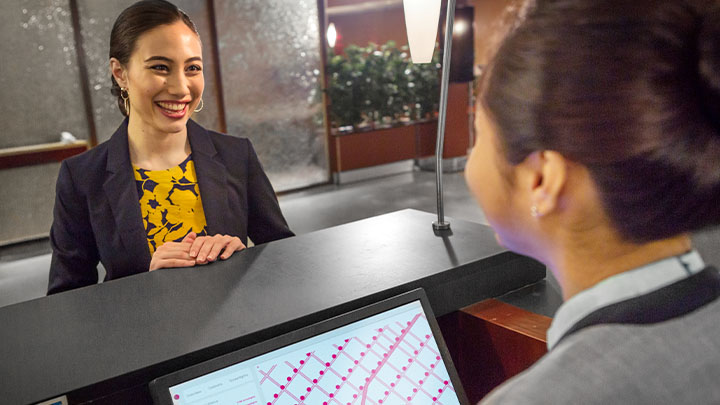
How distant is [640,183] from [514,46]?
0.53ft

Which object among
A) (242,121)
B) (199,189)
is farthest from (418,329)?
(242,121)

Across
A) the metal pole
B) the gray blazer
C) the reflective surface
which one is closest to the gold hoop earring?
the metal pole

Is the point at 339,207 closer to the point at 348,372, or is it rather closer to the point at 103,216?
the point at 103,216

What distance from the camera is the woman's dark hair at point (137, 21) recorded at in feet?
Answer: 5.44

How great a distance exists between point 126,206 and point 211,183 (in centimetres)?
24

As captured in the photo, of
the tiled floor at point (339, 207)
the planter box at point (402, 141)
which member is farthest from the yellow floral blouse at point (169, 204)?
the planter box at point (402, 141)

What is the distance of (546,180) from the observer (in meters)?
0.55

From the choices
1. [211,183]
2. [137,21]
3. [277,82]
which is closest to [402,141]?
[277,82]

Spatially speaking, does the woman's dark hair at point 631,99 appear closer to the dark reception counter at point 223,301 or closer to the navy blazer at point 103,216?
the dark reception counter at point 223,301

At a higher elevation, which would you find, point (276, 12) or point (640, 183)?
point (276, 12)

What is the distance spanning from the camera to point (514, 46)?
1.76 ft

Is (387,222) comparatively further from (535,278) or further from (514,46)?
(514,46)

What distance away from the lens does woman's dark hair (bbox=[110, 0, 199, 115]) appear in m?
1.66

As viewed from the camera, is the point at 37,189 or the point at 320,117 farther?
the point at 320,117
